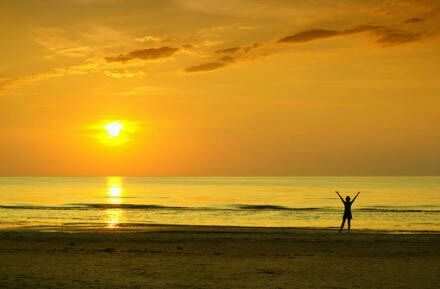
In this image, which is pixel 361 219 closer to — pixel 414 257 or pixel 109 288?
pixel 414 257

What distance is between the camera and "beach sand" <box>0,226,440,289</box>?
1472 centimetres

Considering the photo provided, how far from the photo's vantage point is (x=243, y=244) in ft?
83.3

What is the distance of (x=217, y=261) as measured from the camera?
19.2 meters

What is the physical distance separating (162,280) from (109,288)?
1.82m

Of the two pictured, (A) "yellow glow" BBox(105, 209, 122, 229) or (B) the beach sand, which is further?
(A) "yellow glow" BBox(105, 209, 122, 229)

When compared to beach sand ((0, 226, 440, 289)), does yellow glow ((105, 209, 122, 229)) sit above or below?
above

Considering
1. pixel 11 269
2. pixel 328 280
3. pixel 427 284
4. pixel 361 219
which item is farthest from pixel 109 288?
pixel 361 219

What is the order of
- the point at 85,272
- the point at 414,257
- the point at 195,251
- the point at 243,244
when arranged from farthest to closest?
the point at 243,244
the point at 195,251
the point at 414,257
the point at 85,272

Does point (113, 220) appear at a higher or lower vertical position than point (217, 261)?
higher

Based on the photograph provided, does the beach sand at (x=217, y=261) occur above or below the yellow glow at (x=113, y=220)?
below

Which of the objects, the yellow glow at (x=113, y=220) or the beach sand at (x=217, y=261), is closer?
the beach sand at (x=217, y=261)

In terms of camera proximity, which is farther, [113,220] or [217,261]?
[113,220]

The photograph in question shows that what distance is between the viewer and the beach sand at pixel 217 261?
48.3 ft

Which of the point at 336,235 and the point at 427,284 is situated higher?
the point at 336,235
